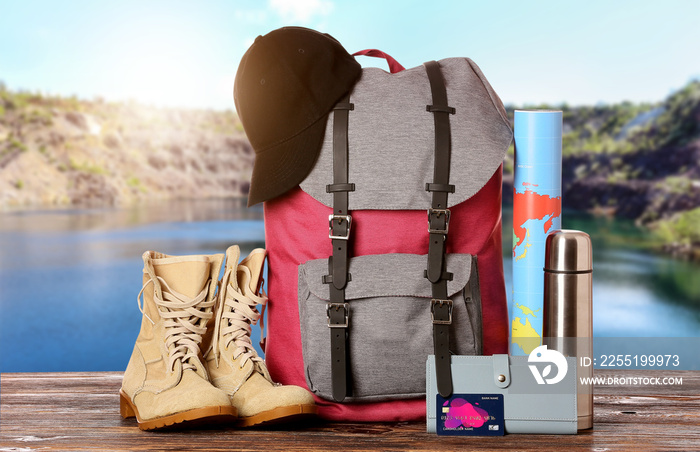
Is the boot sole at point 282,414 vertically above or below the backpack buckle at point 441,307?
below

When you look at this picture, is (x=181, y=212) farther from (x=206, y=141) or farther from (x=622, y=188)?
(x=622, y=188)

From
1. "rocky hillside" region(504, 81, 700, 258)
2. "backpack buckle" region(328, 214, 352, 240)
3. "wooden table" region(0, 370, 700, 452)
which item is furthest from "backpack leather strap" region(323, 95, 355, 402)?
"rocky hillside" region(504, 81, 700, 258)

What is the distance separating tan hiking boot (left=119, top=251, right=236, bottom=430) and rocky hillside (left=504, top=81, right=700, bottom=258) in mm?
2960

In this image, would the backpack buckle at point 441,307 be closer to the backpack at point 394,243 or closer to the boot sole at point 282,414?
the backpack at point 394,243

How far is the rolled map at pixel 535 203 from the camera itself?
1325 millimetres

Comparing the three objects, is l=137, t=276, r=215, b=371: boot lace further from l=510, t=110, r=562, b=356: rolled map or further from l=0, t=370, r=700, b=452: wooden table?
l=510, t=110, r=562, b=356: rolled map

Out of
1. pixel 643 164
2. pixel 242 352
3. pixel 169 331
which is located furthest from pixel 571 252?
pixel 643 164

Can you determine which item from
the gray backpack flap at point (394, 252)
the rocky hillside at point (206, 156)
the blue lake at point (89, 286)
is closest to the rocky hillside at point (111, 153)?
the rocky hillside at point (206, 156)

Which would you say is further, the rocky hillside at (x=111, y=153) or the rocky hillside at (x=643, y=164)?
the rocky hillside at (x=643, y=164)

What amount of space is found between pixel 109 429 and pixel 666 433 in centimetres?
98

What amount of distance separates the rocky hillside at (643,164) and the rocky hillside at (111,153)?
69.3 inches

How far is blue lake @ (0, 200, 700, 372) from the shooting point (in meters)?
3.64

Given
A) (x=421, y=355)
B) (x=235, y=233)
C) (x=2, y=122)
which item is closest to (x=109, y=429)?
(x=421, y=355)

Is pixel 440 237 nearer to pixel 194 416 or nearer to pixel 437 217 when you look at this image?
pixel 437 217
